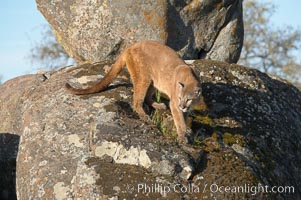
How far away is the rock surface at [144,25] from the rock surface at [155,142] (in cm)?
137

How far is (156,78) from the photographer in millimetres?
8656

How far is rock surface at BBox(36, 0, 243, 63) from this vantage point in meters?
10.3

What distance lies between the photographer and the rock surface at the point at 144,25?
1027 cm

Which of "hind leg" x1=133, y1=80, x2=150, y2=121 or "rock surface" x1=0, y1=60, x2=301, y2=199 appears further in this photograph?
"hind leg" x1=133, y1=80, x2=150, y2=121

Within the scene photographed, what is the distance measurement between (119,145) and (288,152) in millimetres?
2361

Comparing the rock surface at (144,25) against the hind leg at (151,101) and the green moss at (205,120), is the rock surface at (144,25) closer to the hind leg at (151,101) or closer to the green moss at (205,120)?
the hind leg at (151,101)

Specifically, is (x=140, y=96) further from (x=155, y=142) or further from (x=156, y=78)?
(x=155, y=142)

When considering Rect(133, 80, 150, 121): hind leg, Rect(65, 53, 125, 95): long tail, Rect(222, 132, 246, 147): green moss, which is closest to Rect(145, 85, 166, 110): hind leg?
Rect(133, 80, 150, 121): hind leg

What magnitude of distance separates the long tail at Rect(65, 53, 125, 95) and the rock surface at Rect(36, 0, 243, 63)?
1687 millimetres

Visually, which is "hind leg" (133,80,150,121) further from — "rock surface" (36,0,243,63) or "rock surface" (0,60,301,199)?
"rock surface" (36,0,243,63)

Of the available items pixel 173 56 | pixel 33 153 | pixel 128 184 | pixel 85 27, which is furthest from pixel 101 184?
pixel 85 27

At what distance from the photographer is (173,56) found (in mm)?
8641

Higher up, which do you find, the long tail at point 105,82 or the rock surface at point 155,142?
the long tail at point 105,82

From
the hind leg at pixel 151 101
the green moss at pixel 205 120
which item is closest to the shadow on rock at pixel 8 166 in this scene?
the hind leg at pixel 151 101
